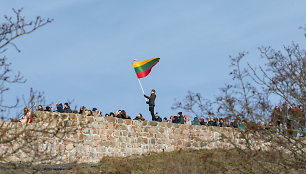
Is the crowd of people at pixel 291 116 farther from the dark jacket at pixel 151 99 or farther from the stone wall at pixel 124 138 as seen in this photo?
the dark jacket at pixel 151 99

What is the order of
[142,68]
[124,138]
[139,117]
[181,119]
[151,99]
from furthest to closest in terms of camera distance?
[181,119], [142,68], [139,117], [151,99], [124,138]

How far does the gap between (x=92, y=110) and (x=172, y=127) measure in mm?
3558

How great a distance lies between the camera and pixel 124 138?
86.9 feet

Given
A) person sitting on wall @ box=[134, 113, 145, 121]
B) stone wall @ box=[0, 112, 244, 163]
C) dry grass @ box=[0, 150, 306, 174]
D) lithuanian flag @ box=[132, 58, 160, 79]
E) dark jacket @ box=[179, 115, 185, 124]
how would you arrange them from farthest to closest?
dark jacket @ box=[179, 115, 185, 124] → lithuanian flag @ box=[132, 58, 160, 79] → person sitting on wall @ box=[134, 113, 145, 121] → stone wall @ box=[0, 112, 244, 163] → dry grass @ box=[0, 150, 306, 174]

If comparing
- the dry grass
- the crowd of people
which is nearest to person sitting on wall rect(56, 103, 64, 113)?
the dry grass

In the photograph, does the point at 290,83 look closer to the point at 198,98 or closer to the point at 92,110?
the point at 198,98

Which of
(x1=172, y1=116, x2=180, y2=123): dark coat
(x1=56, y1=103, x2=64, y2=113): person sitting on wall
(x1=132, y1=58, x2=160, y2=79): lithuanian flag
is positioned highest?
(x1=132, y1=58, x2=160, y2=79): lithuanian flag

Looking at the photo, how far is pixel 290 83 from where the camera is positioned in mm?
16547

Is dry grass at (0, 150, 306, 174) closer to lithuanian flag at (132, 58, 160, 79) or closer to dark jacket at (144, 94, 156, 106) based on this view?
dark jacket at (144, 94, 156, 106)

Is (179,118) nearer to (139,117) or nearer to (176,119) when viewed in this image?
(176,119)

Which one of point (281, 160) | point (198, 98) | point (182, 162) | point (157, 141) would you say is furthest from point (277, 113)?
point (157, 141)

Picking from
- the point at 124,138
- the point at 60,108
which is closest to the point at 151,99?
the point at 124,138

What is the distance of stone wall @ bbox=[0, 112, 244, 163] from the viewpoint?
24.8m

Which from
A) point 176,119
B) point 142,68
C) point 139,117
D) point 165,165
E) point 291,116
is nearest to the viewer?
point 291,116
